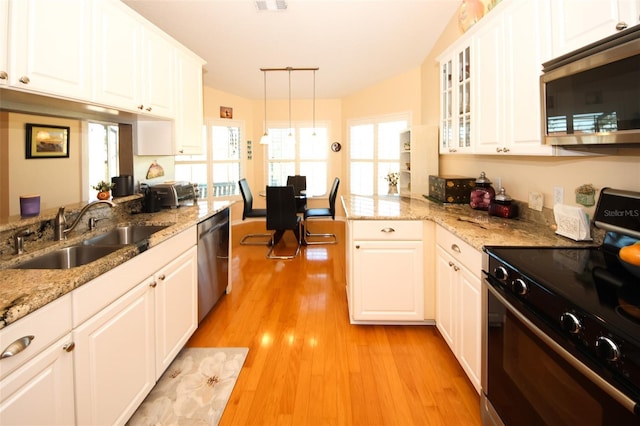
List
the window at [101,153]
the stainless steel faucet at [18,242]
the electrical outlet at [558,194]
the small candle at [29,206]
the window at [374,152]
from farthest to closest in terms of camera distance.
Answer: the window at [374,152] < the window at [101,153] < the electrical outlet at [558,194] < the small candle at [29,206] < the stainless steel faucet at [18,242]

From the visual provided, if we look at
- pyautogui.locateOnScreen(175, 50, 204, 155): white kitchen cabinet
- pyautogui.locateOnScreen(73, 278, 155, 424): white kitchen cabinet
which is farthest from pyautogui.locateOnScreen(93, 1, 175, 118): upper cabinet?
pyautogui.locateOnScreen(73, 278, 155, 424): white kitchen cabinet

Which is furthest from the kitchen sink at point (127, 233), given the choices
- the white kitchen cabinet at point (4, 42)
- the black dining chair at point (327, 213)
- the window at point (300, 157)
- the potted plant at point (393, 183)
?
the window at point (300, 157)

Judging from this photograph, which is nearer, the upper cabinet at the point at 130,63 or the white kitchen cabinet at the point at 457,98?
the upper cabinet at the point at 130,63

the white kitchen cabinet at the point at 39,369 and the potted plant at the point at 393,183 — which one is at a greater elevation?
the potted plant at the point at 393,183

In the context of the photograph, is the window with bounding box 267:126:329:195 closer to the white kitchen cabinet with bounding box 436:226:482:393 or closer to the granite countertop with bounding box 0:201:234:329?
the white kitchen cabinet with bounding box 436:226:482:393

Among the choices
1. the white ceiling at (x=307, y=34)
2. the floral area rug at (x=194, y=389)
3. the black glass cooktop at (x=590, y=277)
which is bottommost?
the floral area rug at (x=194, y=389)

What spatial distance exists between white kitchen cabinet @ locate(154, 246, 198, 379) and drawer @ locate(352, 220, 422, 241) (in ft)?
3.99

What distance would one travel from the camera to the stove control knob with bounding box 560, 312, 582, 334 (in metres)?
1.00

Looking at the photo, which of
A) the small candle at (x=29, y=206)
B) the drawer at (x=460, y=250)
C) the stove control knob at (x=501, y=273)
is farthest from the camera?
the small candle at (x=29, y=206)

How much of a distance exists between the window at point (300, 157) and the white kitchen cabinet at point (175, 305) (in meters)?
4.83

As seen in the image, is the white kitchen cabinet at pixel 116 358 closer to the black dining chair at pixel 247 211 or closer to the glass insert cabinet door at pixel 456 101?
the glass insert cabinet door at pixel 456 101

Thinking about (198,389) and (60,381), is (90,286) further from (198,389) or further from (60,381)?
(198,389)

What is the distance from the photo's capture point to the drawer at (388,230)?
2.54 m

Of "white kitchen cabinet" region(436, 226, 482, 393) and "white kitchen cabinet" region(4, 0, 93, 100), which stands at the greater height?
"white kitchen cabinet" region(4, 0, 93, 100)
